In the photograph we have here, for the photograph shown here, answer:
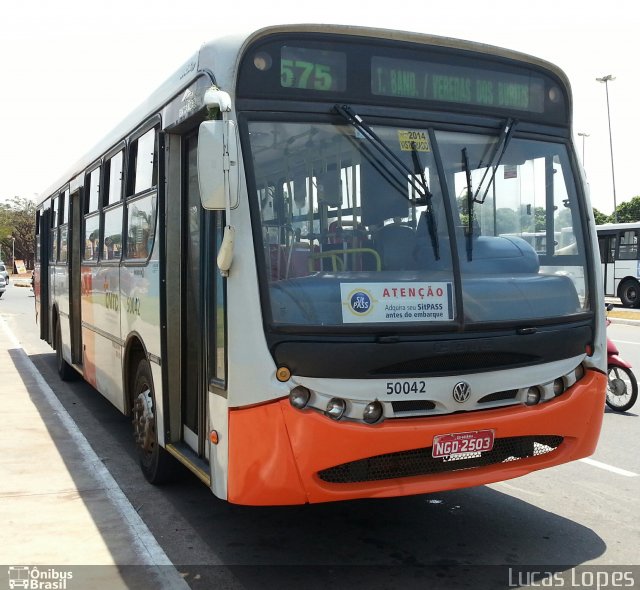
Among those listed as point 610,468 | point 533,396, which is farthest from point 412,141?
point 610,468

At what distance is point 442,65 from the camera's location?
471 cm

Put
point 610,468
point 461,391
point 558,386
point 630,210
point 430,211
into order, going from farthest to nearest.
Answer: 1. point 630,210
2. point 610,468
3. point 558,386
4. point 430,211
5. point 461,391

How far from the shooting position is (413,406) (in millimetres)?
4285

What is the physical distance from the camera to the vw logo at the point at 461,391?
14.2 feet

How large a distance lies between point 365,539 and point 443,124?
2.60m

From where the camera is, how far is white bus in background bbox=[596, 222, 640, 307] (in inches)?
1049

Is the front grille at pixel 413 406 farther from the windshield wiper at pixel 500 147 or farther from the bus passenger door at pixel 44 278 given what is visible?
the bus passenger door at pixel 44 278

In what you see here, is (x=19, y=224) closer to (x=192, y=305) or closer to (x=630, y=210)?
(x=630, y=210)

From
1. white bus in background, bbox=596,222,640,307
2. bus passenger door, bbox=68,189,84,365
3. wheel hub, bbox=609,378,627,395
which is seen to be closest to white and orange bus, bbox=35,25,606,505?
wheel hub, bbox=609,378,627,395

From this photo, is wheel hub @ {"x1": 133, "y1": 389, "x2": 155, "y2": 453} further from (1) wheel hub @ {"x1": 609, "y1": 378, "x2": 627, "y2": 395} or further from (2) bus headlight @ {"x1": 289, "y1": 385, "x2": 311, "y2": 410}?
(1) wheel hub @ {"x1": 609, "y1": 378, "x2": 627, "y2": 395}

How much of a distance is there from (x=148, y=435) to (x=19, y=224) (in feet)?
294

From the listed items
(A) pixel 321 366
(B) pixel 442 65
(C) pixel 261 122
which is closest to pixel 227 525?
(A) pixel 321 366

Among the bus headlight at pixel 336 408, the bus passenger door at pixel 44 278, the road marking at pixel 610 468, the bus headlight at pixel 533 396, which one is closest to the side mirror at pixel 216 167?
the bus headlight at pixel 336 408

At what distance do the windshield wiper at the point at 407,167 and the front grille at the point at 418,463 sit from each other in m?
1.13
